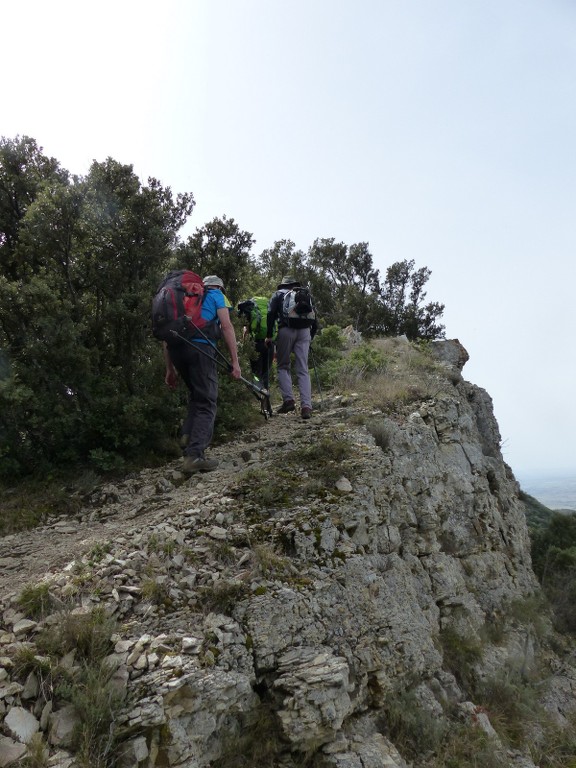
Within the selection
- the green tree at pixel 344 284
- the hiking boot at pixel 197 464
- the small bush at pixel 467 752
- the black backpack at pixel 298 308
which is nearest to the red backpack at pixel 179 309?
the hiking boot at pixel 197 464

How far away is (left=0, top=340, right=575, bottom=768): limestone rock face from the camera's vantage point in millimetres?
3814

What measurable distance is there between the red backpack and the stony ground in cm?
204

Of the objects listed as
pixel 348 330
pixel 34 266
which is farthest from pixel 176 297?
pixel 348 330

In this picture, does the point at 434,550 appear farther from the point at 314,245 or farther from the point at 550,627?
the point at 314,245

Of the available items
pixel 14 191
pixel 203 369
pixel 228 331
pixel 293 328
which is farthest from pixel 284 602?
pixel 14 191

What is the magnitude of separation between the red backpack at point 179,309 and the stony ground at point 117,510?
6.70 ft

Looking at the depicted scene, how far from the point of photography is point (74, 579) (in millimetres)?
4438

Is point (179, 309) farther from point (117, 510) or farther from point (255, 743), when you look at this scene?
point (255, 743)

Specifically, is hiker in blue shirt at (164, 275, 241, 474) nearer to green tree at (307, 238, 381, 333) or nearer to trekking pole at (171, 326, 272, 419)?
trekking pole at (171, 326, 272, 419)

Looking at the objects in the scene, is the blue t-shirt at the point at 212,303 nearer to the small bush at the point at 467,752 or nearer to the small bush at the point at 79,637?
the small bush at the point at 79,637

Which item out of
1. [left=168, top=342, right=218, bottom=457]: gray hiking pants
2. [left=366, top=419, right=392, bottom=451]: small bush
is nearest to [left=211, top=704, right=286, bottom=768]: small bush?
[left=168, top=342, right=218, bottom=457]: gray hiking pants

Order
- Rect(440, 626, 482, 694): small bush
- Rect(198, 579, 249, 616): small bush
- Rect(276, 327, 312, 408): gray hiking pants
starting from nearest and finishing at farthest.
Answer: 1. Rect(198, 579, 249, 616): small bush
2. Rect(440, 626, 482, 694): small bush
3. Rect(276, 327, 312, 408): gray hiking pants

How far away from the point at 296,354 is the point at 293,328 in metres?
0.51

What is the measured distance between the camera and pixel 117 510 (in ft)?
21.3
